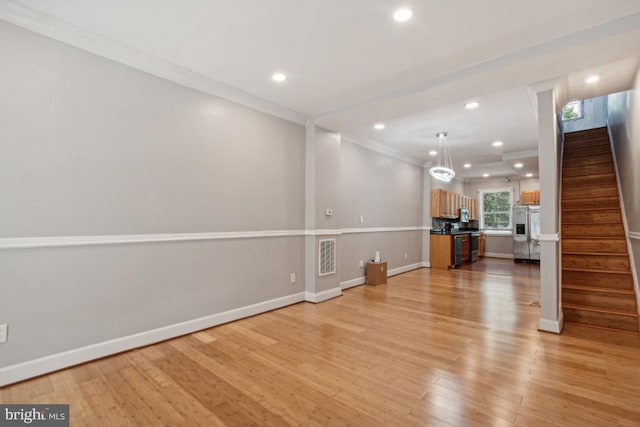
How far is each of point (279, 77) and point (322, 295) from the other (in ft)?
10.0

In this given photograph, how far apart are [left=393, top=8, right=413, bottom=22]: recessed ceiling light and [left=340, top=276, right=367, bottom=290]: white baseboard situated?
4.07 m


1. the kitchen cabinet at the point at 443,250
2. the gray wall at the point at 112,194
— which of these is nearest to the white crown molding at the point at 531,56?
the gray wall at the point at 112,194

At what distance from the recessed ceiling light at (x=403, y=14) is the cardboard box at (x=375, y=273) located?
4.26 m

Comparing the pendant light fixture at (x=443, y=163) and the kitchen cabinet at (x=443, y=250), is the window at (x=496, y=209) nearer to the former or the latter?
the kitchen cabinet at (x=443, y=250)

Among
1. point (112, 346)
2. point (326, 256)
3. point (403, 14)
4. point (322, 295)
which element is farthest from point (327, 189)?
point (112, 346)

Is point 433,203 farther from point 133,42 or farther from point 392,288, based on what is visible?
point 133,42

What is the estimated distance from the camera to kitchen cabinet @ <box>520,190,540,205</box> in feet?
29.8

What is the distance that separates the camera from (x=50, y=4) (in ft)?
7.24

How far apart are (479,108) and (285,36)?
2.98 metres

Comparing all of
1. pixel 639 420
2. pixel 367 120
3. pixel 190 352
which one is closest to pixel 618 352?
pixel 639 420

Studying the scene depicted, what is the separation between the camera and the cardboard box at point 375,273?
5742 mm

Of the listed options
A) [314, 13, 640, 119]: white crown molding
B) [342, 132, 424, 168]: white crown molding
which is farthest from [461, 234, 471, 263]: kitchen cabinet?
[314, 13, 640, 119]: white crown molding

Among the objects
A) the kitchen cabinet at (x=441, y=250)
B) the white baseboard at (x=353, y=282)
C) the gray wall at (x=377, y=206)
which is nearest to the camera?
the white baseboard at (x=353, y=282)

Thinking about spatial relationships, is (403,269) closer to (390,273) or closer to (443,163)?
(390,273)
